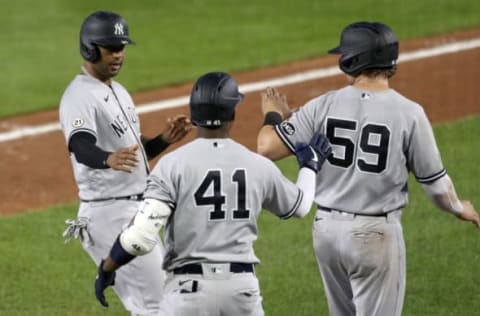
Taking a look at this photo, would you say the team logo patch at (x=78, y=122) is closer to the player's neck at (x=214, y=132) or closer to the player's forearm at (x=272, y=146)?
the player's forearm at (x=272, y=146)

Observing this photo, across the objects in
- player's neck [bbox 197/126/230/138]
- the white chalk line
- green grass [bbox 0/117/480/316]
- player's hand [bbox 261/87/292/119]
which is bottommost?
the white chalk line

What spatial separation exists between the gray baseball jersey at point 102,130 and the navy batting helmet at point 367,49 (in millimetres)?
1495

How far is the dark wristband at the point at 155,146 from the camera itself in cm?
809

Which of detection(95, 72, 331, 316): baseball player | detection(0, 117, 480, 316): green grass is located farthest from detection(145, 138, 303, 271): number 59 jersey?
detection(0, 117, 480, 316): green grass

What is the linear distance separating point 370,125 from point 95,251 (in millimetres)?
1944

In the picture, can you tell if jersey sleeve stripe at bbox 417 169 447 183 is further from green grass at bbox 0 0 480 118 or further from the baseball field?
green grass at bbox 0 0 480 118

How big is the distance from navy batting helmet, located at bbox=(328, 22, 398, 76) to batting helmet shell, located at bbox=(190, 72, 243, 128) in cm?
99

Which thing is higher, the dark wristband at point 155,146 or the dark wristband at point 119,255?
the dark wristband at point 119,255

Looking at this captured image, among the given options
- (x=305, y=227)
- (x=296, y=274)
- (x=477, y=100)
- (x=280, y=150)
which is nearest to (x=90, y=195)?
(x=280, y=150)

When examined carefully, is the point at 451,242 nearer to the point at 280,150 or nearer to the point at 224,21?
the point at 280,150

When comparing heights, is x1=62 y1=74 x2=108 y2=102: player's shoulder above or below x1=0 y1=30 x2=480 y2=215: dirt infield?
above

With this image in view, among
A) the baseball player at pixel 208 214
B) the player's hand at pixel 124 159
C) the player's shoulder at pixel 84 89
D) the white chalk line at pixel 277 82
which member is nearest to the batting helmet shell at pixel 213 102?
the baseball player at pixel 208 214

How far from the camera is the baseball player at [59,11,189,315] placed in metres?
7.67

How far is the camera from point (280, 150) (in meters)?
7.20
